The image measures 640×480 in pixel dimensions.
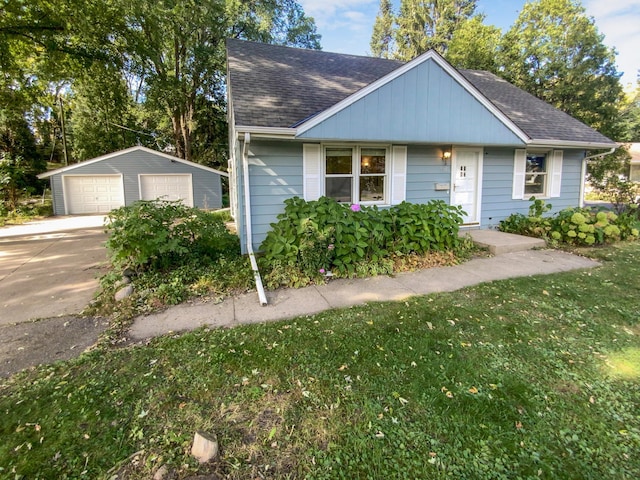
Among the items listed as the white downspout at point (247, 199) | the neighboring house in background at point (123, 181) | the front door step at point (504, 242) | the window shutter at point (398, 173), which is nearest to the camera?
the white downspout at point (247, 199)

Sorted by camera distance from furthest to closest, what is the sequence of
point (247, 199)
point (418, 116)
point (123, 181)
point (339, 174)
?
point (123, 181)
point (339, 174)
point (418, 116)
point (247, 199)

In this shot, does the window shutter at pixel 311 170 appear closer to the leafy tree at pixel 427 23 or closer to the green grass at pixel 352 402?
the green grass at pixel 352 402

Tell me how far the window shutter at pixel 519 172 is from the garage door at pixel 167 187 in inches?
544

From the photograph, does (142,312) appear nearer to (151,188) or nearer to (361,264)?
(361,264)

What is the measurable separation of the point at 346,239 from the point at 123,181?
14496mm

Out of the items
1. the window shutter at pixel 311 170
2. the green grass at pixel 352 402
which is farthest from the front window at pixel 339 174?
the green grass at pixel 352 402

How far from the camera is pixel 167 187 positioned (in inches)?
639

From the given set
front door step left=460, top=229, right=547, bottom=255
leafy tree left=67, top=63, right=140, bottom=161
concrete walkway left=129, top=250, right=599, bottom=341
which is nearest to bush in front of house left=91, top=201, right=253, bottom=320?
concrete walkway left=129, top=250, right=599, bottom=341

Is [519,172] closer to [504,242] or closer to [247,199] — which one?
[504,242]

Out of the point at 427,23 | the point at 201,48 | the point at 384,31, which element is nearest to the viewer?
the point at 201,48

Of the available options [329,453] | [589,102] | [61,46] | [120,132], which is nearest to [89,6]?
[61,46]

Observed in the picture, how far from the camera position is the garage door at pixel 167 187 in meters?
15.8

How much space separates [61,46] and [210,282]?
398 inches

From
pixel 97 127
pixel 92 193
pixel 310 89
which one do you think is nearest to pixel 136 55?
pixel 92 193
